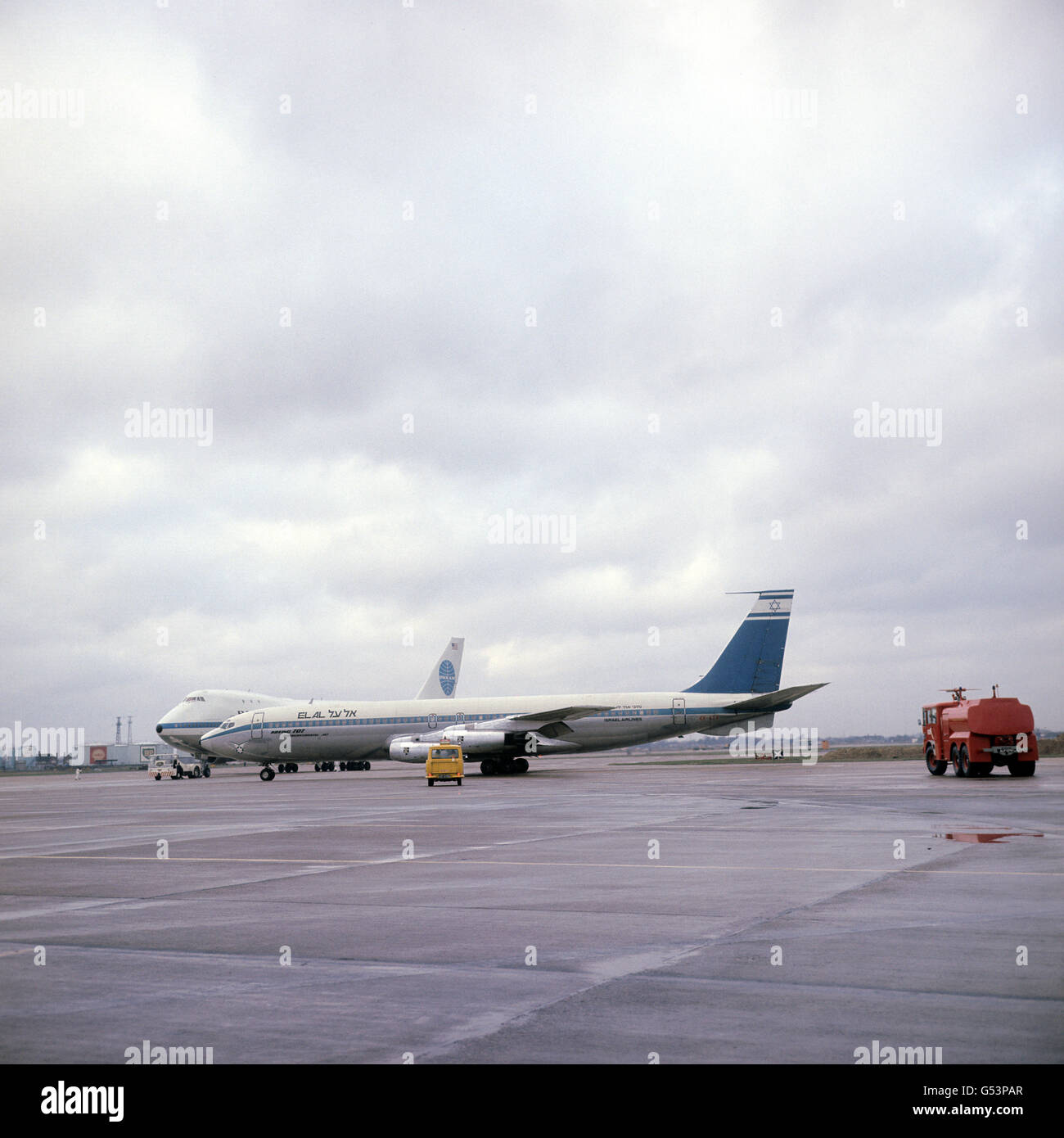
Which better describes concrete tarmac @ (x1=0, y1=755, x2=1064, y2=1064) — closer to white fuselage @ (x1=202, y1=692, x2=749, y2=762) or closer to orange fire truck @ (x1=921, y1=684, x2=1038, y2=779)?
orange fire truck @ (x1=921, y1=684, x2=1038, y2=779)

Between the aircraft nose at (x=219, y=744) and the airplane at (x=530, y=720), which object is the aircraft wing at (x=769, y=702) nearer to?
the airplane at (x=530, y=720)

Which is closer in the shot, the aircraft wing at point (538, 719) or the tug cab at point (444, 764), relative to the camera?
the tug cab at point (444, 764)

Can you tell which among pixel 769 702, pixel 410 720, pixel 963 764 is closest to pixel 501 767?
pixel 410 720

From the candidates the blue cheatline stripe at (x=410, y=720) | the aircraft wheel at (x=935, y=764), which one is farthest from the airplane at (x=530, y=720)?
the aircraft wheel at (x=935, y=764)

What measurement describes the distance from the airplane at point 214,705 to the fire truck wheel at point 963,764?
5073cm

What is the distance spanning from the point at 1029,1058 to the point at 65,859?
16.2m

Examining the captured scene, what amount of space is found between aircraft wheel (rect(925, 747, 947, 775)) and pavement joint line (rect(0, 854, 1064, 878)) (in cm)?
2967

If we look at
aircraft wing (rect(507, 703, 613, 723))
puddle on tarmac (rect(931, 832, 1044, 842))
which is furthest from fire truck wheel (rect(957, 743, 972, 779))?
puddle on tarmac (rect(931, 832, 1044, 842))

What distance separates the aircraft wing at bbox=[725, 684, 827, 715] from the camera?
2255 inches

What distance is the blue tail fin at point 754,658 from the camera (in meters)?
60.0

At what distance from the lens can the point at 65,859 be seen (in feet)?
58.0

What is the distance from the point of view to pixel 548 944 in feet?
30.5
